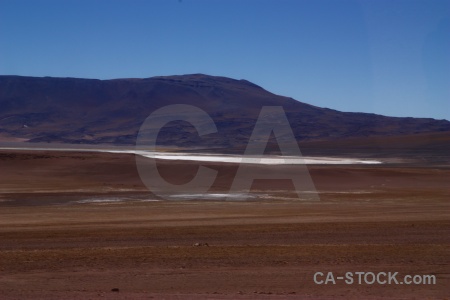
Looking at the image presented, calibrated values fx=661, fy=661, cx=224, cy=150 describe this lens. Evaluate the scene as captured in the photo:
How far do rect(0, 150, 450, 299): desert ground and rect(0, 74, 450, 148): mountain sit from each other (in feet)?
306

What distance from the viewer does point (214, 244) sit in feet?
48.3

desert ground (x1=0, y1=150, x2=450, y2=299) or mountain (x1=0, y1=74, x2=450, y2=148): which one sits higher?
mountain (x1=0, y1=74, x2=450, y2=148)

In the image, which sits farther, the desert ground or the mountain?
the mountain

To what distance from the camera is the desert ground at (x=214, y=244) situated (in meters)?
10.1

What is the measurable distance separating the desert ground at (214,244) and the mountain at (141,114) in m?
93.3

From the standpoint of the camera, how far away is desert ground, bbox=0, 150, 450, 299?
10.1 meters

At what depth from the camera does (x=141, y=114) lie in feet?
559

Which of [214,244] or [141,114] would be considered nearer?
[214,244]

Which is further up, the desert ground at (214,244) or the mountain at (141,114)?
the mountain at (141,114)

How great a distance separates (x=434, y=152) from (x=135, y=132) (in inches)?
3310

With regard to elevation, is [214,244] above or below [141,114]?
below

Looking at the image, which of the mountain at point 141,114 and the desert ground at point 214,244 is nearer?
the desert ground at point 214,244

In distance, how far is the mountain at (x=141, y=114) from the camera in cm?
13650

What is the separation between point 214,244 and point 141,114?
157635 millimetres
